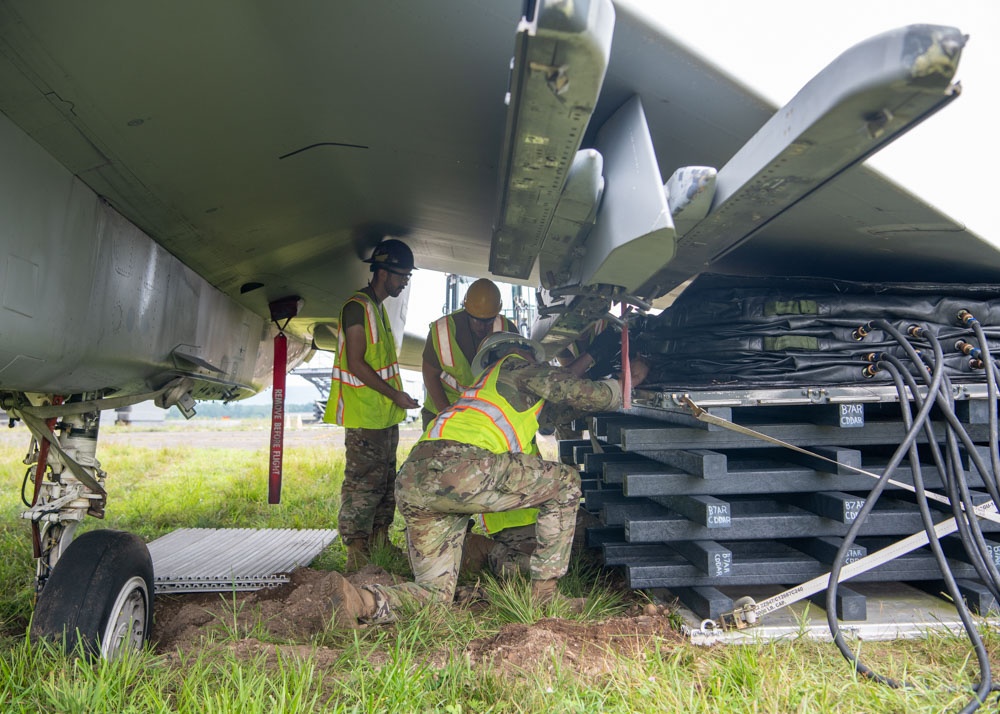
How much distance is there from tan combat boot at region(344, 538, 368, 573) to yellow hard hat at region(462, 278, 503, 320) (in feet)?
4.64

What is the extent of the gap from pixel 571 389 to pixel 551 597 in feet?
2.74

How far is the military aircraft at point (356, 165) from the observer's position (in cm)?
144

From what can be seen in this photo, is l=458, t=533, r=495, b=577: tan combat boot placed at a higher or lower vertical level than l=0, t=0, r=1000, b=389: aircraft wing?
lower

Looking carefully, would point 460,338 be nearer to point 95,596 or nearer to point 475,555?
point 475,555

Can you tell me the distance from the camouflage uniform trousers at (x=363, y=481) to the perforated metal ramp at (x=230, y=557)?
277mm

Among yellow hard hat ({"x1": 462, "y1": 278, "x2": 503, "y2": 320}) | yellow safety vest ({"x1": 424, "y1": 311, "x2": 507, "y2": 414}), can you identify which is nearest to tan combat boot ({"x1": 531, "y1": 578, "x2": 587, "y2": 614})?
yellow safety vest ({"x1": 424, "y1": 311, "x2": 507, "y2": 414})

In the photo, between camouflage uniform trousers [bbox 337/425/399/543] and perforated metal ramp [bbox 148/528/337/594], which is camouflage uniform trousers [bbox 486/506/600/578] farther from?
perforated metal ramp [bbox 148/528/337/594]

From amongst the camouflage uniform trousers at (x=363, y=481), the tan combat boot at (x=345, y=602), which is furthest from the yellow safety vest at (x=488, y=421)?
the camouflage uniform trousers at (x=363, y=481)

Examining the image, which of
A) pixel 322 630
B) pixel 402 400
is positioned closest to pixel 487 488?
pixel 322 630

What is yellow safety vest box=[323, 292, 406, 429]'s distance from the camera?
359 cm

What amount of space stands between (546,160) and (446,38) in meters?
0.42

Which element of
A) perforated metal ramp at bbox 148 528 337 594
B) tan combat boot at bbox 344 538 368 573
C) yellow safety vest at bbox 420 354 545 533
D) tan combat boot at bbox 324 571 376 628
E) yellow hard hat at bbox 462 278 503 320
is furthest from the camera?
yellow hard hat at bbox 462 278 503 320

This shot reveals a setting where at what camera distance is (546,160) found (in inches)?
64.8

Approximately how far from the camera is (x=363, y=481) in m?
3.68
